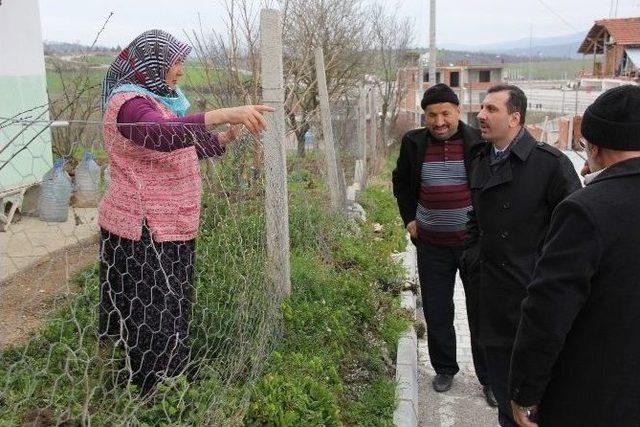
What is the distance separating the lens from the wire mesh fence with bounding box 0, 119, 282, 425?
8.30 feet

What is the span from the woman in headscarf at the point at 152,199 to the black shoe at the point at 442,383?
204 cm

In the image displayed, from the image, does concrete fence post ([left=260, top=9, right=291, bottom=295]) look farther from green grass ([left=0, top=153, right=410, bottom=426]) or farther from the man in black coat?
the man in black coat

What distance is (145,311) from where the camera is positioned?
2.79 metres

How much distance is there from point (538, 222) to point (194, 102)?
5.41 meters

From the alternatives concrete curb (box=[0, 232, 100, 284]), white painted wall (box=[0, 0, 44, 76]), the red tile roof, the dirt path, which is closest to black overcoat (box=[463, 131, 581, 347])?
concrete curb (box=[0, 232, 100, 284])

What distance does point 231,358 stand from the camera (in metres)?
3.09

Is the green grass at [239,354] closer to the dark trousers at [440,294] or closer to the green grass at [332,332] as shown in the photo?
the green grass at [332,332]

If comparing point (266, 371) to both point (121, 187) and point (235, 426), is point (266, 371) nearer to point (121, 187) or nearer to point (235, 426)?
point (235, 426)

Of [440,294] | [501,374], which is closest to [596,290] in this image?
[501,374]

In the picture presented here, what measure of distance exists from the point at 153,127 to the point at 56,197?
1.70m

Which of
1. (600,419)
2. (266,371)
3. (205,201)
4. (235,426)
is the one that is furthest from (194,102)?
(600,419)

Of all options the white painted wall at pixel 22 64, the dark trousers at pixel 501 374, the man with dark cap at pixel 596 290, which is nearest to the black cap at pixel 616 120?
the man with dark cap at pixel 596 290

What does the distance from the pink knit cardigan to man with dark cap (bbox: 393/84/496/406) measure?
191 cm

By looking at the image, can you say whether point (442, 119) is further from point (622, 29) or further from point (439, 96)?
point (622, 29)
